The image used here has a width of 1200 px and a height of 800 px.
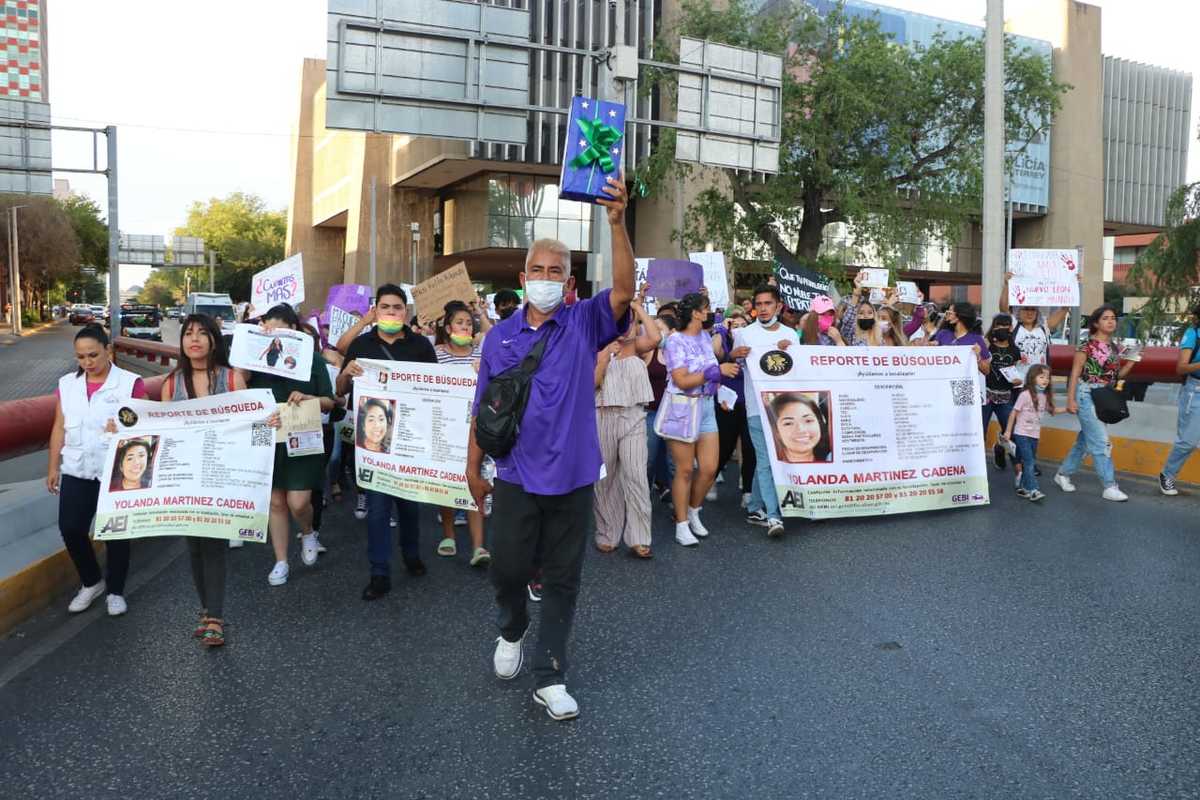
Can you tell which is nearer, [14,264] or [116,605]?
[116,605]

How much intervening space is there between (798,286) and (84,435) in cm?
741

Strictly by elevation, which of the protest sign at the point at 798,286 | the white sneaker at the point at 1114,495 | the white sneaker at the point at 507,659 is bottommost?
the white sneaker at the point at 507,659

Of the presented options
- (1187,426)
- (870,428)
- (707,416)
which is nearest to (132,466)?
(707,416)

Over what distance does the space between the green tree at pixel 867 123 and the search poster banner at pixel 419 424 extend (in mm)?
19537

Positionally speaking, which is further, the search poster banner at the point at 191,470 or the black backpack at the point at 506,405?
the search poster banner at the point at 191,470

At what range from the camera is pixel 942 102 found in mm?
25953

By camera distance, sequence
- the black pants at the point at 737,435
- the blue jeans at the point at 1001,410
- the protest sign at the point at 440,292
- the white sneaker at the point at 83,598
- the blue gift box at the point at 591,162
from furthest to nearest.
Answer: the blue jeans at the point at 1001,410 → the protest sign at the point at 440,292 → the black pants at the point at 737,435 → the white sneaker at the point at 83,598 → the blue gift box at the point at 591,162

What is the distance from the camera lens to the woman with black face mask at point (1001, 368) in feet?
32.4

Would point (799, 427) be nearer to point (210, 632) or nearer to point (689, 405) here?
point (689, 405)

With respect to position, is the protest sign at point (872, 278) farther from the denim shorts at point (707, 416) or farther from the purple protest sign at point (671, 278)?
the denim shorts at point (707, 416)

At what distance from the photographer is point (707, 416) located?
25.0 ft

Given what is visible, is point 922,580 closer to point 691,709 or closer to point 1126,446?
point 691,709

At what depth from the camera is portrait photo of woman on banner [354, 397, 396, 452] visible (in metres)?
6.41

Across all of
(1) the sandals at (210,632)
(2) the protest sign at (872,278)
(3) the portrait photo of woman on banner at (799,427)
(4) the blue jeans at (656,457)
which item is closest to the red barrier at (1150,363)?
(2) the protest sign at (872,278)
